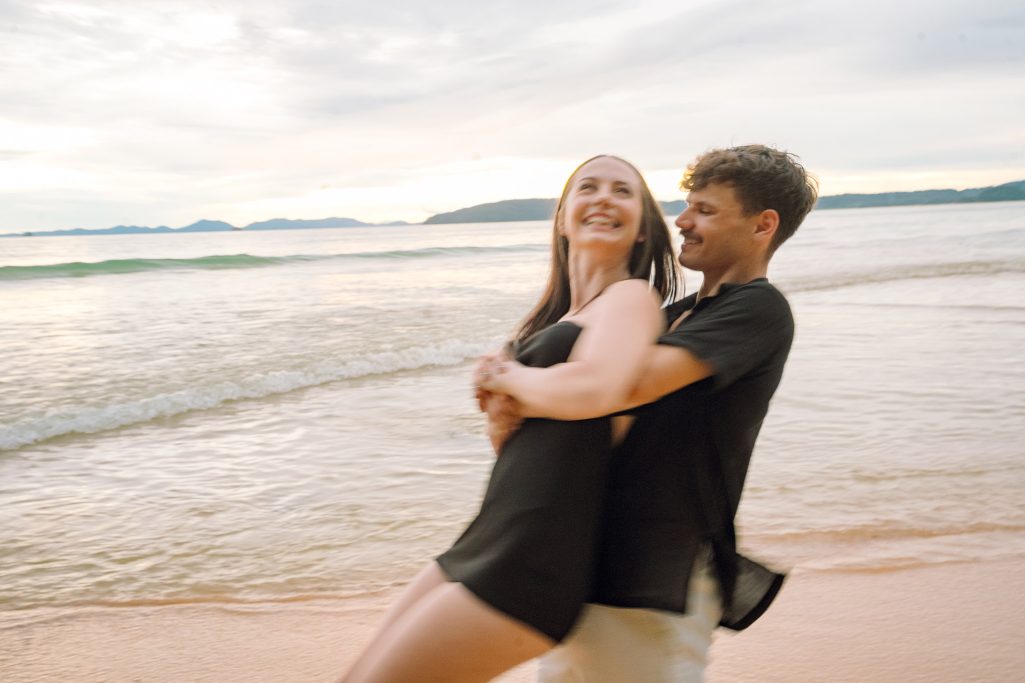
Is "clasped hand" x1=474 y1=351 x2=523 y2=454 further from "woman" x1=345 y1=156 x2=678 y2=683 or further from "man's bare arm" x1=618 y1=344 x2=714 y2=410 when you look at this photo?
"man's bare arm" x1=618 y1=344 x2=714 y2=410

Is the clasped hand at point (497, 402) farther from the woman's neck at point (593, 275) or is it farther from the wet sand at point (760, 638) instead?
the wet sand at point (760, 638)

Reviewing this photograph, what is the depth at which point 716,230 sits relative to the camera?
2.68 m

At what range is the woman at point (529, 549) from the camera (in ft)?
6.84

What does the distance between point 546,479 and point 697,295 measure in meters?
0.90

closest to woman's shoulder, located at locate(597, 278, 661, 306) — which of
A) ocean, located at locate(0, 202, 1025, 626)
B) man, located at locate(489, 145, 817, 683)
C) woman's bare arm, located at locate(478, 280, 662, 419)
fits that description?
woman's bare arm, located at locate(478, 280, 662, 419)

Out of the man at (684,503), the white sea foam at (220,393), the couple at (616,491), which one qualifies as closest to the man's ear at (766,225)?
the couple at (616,491)

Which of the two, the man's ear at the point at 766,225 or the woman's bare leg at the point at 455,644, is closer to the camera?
the woman's bare leg at the point at 455,644

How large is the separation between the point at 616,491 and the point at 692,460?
21 cm

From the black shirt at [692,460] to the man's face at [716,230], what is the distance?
0.25 m

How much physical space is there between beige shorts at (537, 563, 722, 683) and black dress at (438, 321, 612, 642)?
0.17 metres

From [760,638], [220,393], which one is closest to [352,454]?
[220,393]

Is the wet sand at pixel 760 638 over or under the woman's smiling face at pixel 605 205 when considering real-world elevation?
under

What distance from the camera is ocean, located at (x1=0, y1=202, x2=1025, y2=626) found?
4984 mm

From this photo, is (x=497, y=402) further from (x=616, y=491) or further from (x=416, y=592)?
(x=416, y=592)
